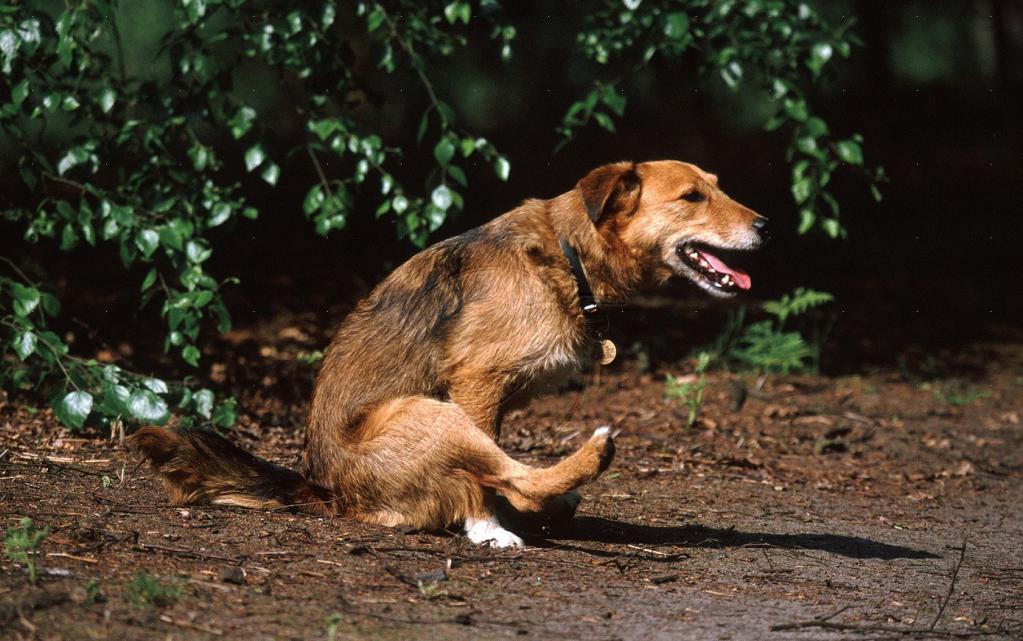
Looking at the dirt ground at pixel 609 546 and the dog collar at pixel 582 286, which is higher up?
the dog collar at pixel 582 286

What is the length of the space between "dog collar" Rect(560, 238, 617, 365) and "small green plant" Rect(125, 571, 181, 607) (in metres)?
2.25

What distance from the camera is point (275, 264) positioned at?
11328mm

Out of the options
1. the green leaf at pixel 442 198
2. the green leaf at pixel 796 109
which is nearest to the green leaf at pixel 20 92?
the green leaf at pixel 442 198

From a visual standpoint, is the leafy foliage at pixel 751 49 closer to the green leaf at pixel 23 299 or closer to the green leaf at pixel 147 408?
the green leaf at pixel 147 408

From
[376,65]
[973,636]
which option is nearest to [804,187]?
[376,65]

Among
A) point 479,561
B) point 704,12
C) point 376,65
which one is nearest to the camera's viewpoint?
point 479,561

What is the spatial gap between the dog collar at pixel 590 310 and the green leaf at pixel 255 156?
1794 mm

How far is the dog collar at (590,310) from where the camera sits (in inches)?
207

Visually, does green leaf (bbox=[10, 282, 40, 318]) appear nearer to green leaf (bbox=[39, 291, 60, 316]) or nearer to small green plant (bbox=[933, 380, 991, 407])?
green leaf (bbox=[39, 291, 60, 316])

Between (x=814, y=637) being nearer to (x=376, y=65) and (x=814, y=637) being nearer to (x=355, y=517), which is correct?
(x=355, y=517)

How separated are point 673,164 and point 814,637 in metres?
2.64

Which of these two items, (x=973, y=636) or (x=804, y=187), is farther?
→ (x=804, y=187)

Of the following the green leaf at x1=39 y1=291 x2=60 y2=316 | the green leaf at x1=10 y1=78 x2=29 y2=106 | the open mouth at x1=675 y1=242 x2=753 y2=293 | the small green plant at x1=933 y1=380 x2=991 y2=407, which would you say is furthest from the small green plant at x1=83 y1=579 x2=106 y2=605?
the small green plant at x1=933 y1=380 x2=991 y2=407

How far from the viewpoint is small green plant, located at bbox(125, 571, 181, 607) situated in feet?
12.0
